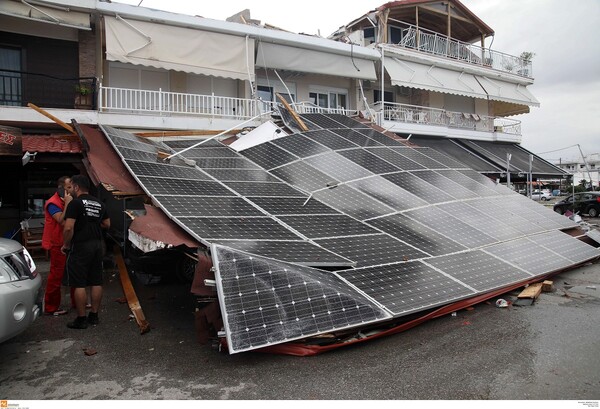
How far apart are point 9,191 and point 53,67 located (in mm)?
3882

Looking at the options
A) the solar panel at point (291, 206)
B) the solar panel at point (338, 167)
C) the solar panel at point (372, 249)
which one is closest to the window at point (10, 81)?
the solar panel at point (338, 167)

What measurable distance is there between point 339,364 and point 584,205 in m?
23.8

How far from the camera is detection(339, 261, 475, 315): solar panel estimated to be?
458cm

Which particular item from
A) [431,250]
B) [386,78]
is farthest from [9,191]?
[386,78]

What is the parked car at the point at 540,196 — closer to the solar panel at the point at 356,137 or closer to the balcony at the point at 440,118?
the balcony at the point at 440,118

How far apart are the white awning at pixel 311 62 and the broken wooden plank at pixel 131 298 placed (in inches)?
367

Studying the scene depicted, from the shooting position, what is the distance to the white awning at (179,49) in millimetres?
11984

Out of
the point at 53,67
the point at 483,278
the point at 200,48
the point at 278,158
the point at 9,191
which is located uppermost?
the point at 200,48

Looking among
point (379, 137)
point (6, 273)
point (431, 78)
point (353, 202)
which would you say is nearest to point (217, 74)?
point (379, 137)

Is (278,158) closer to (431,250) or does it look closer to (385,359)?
(431,250)

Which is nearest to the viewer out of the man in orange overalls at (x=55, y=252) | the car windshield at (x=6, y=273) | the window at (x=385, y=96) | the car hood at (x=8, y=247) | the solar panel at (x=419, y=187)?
the car windshield at (x=6, y=273)

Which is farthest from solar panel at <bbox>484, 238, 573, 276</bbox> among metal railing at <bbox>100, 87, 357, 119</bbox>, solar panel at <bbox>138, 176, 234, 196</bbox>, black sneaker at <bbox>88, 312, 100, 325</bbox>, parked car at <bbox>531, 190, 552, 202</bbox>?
parked car at <bbox>531, 190, 552, 202</bbox>

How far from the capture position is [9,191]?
457 inches

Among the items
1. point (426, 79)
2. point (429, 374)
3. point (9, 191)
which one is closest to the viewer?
point (429, 374)
